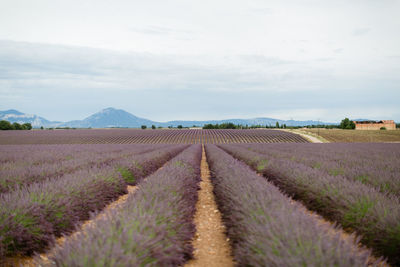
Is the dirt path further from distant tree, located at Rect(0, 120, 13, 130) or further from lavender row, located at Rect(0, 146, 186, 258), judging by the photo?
distant tree, located at Rect(0, 120, 13, 130)

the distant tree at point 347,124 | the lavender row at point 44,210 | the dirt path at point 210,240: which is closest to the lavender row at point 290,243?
the dirt path at point 210,240

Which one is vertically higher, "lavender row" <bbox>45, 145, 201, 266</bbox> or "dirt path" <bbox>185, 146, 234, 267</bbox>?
"lavender row" <bbox>45, 145, 201, 266</bbox>

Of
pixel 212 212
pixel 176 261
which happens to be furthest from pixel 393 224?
pixel 212 212

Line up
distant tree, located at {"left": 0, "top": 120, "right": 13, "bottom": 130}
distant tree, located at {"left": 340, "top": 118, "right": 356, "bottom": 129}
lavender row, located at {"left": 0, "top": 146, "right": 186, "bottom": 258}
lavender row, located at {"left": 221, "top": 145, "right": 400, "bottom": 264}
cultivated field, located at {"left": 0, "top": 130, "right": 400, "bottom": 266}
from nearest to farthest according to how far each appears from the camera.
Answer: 1. cultivated field, located at {"left": 0, "top": 130, "right": 400, "bottom": 266}
2. lavender row, located at {"left": 221, "top": 145, "right": 400, "bottom": 264}
3. lavender row, located at {"left": 0, "top": 146, "right": 186, "bottom": 258}
4. distant tree, located at {"left": 0, "top": 120, "right": 13, "bottom": 130}
5. distant tree, located at {"left": 340, "top": 118, "right": 356, "bottom": 129}

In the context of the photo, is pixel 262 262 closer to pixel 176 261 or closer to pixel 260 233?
pixel 260 233

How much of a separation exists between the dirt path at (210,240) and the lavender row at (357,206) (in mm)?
1378

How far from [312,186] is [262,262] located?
3.52 meters

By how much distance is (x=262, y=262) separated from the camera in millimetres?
A: 2049

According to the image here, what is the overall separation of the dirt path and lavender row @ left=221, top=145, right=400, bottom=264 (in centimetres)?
138

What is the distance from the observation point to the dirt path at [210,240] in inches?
120

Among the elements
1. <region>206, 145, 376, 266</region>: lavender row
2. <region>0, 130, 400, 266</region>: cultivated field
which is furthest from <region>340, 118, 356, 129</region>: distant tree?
<region>206, 145, 376, 266</region>: lavender row

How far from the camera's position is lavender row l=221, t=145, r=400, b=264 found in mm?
2994

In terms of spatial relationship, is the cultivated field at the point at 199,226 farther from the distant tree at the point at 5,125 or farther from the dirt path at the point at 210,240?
the distant tree at the point at 5,125

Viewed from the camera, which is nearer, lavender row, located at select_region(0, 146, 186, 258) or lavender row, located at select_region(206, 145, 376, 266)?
lavender row, located at select_region(206, 145, 376, 266)
